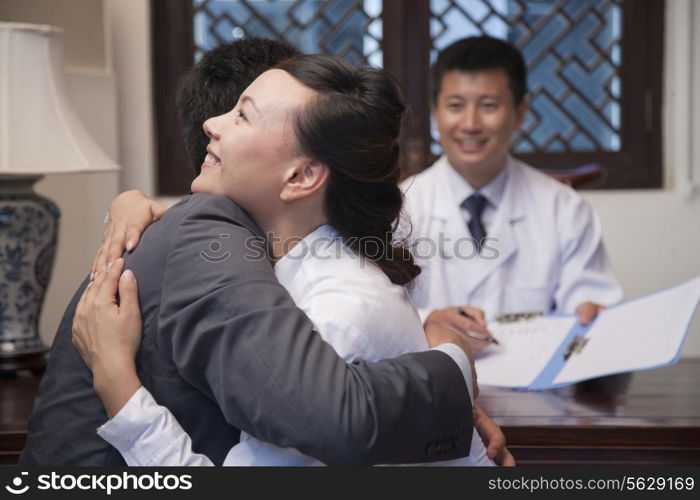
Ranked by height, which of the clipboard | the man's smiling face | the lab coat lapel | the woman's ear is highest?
the man's smiling face

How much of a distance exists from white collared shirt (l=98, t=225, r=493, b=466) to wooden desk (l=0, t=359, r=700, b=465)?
14.9 inches

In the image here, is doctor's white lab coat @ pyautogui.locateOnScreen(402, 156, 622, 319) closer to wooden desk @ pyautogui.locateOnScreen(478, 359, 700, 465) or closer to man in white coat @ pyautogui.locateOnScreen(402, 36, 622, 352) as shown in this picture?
man in white coat @ pyautogui.locateOnScreen(402, 36, 622, 352)

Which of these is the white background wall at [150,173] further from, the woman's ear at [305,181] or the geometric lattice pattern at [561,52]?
the woman's ear at [305,181]

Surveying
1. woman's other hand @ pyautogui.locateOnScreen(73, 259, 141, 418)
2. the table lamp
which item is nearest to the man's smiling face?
the table lamp

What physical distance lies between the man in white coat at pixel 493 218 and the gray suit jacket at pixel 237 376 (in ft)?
4.58

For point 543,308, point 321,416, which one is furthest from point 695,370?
point 321,416

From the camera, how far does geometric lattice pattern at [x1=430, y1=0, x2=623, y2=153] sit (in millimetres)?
3307

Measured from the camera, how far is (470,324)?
6.04 ft

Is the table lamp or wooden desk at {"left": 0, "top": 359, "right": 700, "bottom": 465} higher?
→ the table lamp

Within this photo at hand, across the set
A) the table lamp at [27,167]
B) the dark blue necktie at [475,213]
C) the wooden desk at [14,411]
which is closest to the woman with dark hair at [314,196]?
the wooden desk at [14,411]

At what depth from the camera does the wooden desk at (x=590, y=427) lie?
4.64ft

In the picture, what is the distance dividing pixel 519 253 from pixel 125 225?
148 cm

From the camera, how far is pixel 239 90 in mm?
1298

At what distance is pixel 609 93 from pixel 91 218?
6.00 feet
